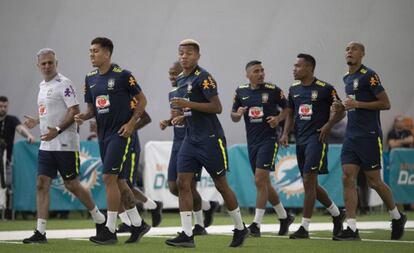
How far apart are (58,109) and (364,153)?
12.8 ft

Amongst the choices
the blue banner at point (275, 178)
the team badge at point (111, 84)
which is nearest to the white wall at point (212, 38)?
the blue banner at point (275, 178)

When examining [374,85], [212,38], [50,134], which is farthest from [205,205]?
[212,38]

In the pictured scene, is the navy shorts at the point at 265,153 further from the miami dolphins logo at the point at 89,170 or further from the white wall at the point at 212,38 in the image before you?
the white wall at the point at 212,38

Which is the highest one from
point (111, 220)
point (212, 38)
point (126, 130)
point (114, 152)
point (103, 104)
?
point (212, 38)

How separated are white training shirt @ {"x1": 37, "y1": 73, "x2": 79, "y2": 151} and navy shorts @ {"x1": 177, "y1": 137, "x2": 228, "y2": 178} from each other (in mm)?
1634

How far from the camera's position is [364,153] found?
12648 millimetres

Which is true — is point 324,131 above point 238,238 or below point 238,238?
above

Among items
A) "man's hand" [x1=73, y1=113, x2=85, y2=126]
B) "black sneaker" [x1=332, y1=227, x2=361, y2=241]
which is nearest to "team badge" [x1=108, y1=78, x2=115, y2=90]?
"man's hand" [x1=73, y1=113, x2=85, y2=126]

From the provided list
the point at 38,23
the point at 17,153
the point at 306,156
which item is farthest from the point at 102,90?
the point at 38,23

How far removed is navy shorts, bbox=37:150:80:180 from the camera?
39.6ft

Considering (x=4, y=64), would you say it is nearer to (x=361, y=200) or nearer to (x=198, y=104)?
(x=361, y=200)

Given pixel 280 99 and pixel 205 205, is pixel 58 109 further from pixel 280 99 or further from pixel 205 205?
pixel 205 205

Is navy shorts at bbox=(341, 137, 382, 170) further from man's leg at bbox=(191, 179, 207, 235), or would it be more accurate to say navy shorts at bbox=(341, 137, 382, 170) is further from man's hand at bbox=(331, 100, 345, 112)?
man's leg at bbox=(191, 179, 207, 235)

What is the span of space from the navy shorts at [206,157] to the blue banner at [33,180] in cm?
742
